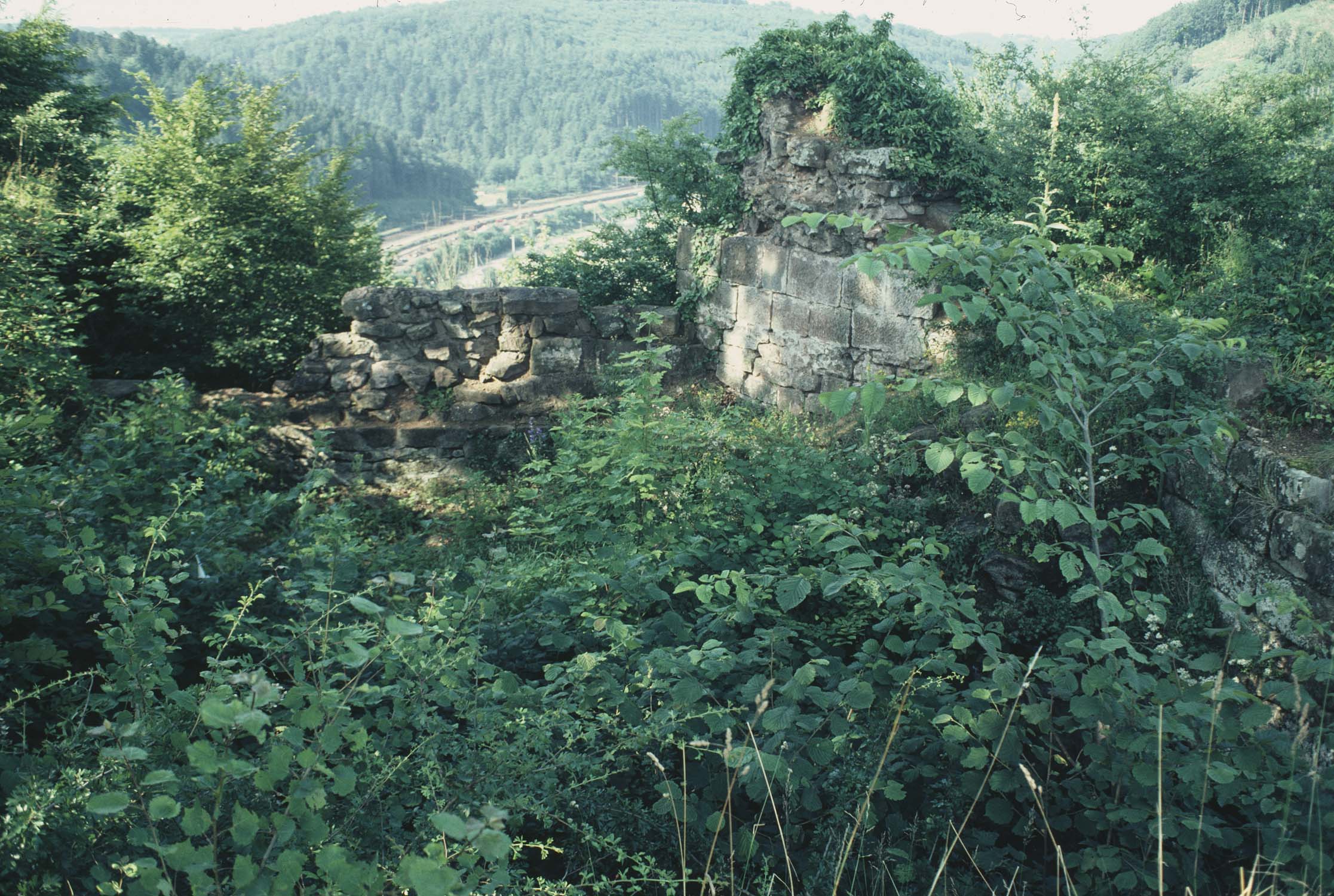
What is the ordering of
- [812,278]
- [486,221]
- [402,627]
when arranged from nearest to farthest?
[402,627] < [812,278] < [486,221]

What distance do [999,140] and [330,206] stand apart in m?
7.49

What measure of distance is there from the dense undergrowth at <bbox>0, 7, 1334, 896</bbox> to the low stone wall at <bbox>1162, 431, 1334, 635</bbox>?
0.15 meters

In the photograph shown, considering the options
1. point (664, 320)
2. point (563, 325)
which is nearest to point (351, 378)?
point (563, 325)

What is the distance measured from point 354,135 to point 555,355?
57.3 feet

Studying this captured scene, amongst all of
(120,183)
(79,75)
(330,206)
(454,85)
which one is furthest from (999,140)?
(454,85)

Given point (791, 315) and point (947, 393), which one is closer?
point (947, 393)

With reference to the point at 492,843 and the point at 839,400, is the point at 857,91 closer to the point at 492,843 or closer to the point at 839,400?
the point at 839,400

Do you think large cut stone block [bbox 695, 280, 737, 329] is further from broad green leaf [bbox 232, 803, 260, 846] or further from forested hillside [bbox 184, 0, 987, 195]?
forested hillside [bbox 184, 0, 987, 195]

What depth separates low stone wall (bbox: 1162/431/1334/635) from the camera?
356cm

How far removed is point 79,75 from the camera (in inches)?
402

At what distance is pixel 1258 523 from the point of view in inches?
152

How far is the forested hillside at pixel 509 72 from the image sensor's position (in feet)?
138

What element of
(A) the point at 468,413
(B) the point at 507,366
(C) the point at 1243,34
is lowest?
(A) the point at 468,413

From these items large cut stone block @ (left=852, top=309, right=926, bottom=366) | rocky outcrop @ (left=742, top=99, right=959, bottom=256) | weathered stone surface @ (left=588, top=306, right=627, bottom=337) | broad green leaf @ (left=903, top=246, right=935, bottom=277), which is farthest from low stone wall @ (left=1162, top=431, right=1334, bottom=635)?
weathered stone surface @ (left=588, top=306, right=627, bottom=337)
